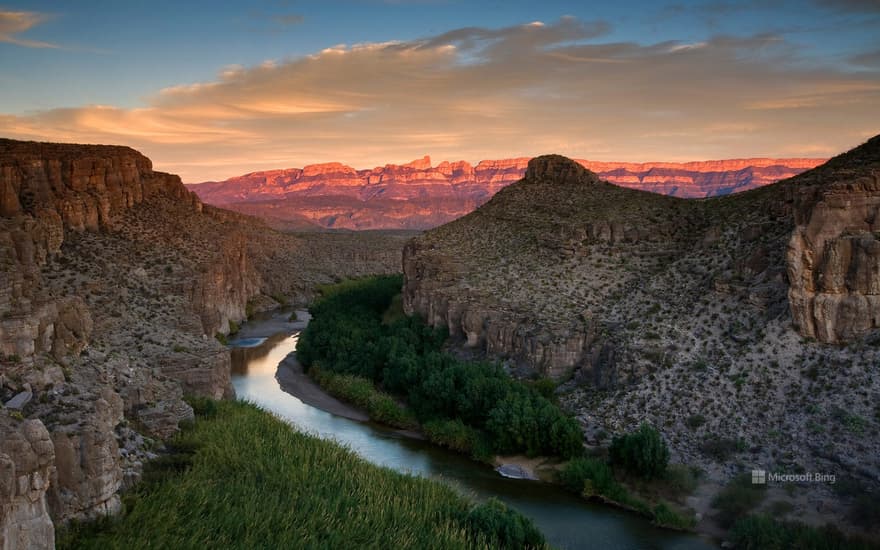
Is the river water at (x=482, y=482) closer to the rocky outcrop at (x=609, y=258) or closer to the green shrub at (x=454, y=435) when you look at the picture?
the green shrub at (x=454, y=435)

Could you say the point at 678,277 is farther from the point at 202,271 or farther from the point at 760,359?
the point at 202,271

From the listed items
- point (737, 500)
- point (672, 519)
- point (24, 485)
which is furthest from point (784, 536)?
point (24, 485)

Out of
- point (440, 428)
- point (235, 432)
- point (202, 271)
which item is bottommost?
point (440, 428)

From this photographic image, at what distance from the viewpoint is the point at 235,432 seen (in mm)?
30141

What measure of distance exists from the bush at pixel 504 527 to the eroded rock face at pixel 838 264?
17.9 meters

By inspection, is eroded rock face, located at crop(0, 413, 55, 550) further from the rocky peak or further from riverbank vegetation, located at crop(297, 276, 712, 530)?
the rocky peak

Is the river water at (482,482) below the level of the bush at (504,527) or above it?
below

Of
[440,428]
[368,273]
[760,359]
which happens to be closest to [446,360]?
[440,428]

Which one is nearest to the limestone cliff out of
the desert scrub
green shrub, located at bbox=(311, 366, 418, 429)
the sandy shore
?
the desert scrub

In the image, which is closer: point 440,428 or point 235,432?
point 235,432

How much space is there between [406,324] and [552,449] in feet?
76.2

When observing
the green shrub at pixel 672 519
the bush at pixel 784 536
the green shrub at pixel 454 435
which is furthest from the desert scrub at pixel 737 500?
the green shrub at pixel 454 435

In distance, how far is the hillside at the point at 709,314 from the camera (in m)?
32.4

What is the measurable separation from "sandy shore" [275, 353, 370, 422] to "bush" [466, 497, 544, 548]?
20.9 m
